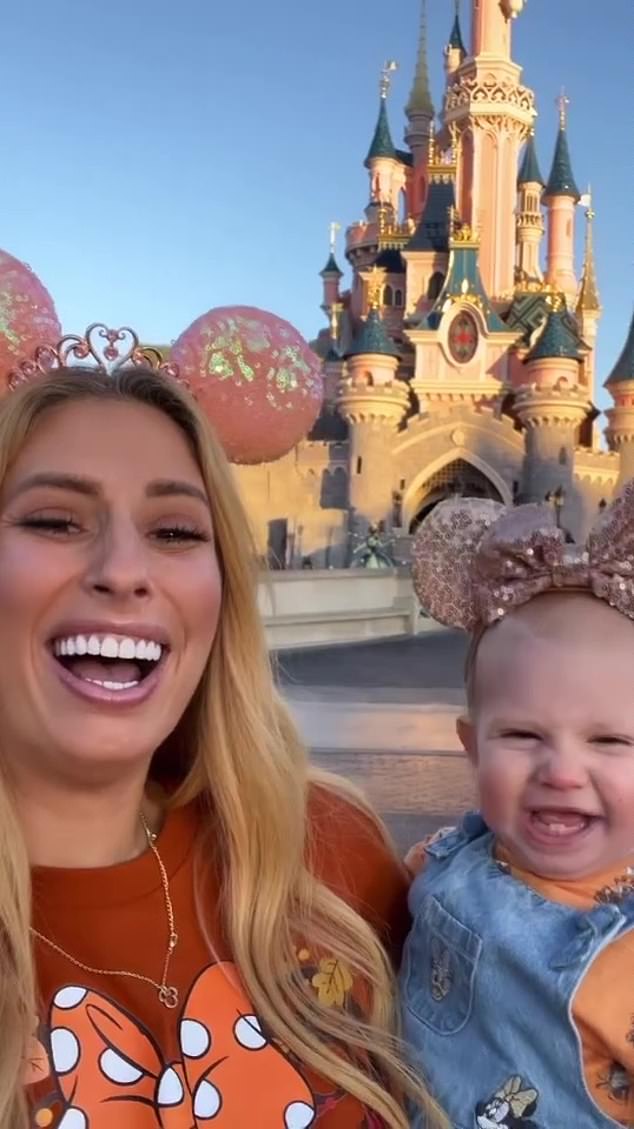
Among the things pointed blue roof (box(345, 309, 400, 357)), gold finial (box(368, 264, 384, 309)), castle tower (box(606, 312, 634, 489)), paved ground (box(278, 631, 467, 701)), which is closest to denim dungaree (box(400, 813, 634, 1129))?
paved ground (box(278, 631, 467, 701))

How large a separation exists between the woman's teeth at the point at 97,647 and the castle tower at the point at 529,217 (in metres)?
36.3

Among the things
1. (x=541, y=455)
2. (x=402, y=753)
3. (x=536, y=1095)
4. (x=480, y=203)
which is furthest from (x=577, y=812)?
(x=480, y=203)

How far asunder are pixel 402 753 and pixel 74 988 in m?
4.24

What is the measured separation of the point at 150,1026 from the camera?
113 cm

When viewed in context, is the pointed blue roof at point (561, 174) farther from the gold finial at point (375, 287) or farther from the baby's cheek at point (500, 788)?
the baby's cheek at point (500, 788)

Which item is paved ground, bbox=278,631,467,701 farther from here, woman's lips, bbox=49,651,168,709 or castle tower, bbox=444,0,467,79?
castle tower, bbox=444,0,467,79

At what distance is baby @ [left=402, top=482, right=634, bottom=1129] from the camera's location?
1151 millimetres

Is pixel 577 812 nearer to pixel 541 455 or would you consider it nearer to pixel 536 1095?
pixel 536 1095

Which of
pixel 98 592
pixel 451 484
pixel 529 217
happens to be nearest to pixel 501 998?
pixel 98 592

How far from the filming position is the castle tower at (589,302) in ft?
125

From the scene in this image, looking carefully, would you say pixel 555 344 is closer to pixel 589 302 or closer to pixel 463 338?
pixel 463 338

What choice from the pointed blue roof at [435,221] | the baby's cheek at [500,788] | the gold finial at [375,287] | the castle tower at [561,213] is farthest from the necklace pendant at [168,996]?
the castle tower at [561,213]

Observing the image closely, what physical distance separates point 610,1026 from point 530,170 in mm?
41663

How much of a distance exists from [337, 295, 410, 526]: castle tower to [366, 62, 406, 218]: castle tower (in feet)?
48.0
